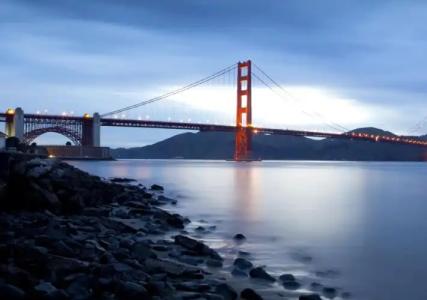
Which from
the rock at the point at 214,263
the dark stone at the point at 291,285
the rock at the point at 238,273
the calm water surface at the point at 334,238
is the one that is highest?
the rock at the point at 214,263

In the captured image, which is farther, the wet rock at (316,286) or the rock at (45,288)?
the wet rock at (316,286)

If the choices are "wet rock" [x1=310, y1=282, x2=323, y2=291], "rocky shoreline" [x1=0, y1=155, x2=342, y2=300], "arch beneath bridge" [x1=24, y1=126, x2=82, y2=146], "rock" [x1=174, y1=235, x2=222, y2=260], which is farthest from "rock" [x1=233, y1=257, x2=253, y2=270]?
"arch beneath bridge" [x1=24, y1=126, x2=82, y2=146]

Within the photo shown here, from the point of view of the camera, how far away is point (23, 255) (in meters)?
4.91

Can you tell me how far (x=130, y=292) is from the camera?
4.41 metres

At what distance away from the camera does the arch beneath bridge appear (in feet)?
181

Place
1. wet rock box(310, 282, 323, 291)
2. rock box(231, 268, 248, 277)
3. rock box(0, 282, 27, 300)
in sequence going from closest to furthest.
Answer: rock box(0, 282, 27, 300) < wet rock box(310, 282, 323, 291) < rock box(231, 268, 248, 277)

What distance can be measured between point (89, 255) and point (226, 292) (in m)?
1.52

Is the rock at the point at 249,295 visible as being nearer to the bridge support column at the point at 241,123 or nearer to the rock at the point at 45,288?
the rock at the point at 45,288

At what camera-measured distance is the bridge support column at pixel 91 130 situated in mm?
60344

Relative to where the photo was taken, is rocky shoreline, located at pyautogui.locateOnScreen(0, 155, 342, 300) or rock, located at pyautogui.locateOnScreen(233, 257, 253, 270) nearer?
rocky shoreline, located at pyautogui.locateOnScreen(0, 155, 342, 300)

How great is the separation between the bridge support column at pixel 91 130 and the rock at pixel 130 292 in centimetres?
5680

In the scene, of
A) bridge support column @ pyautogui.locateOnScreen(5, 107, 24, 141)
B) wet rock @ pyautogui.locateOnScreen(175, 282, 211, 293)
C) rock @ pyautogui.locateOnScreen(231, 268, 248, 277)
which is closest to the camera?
wet rock @ pyautogui.locateOnScreen(175, 282, 211, 293)

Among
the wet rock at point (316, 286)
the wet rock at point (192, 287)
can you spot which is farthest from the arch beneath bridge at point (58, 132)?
the wet rock at point (192, 287)

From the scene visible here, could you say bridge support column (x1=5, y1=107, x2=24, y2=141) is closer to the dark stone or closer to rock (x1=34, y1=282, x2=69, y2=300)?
the dark stone
